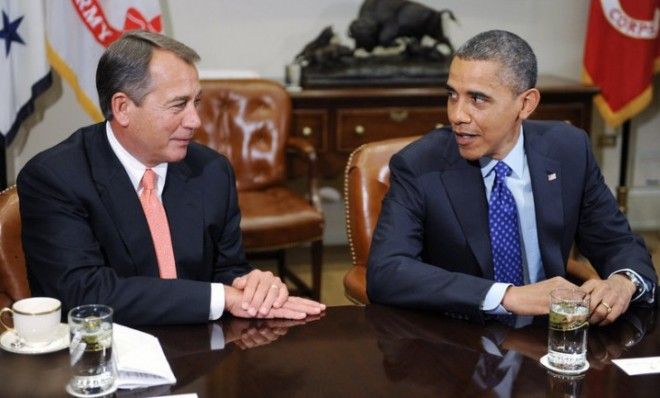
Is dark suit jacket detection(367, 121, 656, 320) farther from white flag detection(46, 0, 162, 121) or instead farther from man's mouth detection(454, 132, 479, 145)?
white flag detection(46, 0, 162, 121)

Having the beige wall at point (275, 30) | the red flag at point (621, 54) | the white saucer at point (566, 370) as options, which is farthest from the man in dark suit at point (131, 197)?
the red flag at point (621, 54)

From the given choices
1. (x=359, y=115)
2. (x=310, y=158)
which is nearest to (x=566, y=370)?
(x=310, y=158)

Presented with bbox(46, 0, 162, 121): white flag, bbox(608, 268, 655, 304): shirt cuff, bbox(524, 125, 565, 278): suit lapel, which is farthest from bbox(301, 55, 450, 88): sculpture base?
bbox(608, 268, 655, 304): shirt cuff

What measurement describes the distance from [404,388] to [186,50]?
108 centimetres

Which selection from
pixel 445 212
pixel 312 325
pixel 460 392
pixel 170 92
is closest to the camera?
pixel 460 392

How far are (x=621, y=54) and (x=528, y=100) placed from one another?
2.71 metres

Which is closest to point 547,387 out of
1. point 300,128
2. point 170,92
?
point 170,92

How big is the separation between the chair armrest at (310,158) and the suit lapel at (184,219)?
175cm

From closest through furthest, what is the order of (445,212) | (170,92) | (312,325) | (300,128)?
(312,325), (170,92), (445,212), (300,128)

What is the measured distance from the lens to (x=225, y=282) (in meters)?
2.48

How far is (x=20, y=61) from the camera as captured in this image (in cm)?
443

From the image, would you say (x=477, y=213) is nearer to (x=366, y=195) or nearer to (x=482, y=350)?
(x=366, y=195)

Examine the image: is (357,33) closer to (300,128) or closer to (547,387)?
(300,128)

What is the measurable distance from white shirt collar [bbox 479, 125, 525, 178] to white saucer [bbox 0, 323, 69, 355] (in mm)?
1188
